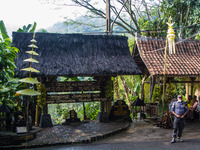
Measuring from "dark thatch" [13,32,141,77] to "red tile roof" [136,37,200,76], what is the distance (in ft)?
2.62

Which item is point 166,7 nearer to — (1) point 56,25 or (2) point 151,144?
(2) point 151,144

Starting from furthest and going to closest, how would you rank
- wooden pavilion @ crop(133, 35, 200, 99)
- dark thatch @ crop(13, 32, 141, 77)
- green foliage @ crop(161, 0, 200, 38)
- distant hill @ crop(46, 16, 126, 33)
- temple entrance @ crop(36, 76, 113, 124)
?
distant hill @ crop(46, 16, 126, 33) → green foliage @ crop(161, 0, 200, 38) → temple entrance @ crop(36, 76, 113, 124) → wooden pavilion @ crop(133, 35, 200, 99) → dark thatch @ crop(13, 32, 141, 77)

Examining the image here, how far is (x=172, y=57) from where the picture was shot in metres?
12.8

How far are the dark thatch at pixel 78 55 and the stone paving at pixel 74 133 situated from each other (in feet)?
8.29

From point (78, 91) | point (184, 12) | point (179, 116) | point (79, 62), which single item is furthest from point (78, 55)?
point (184, 12)

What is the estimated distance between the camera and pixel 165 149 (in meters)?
7.64

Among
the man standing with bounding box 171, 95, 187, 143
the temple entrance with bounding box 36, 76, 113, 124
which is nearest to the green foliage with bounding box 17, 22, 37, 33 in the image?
the temple entrance with bounding box 36, 76, 113, 124

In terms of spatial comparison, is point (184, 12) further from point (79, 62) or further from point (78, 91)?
point (78, 91)

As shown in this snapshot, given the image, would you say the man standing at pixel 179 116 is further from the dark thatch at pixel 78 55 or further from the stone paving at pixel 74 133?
the dark thatch at pixel 78 55

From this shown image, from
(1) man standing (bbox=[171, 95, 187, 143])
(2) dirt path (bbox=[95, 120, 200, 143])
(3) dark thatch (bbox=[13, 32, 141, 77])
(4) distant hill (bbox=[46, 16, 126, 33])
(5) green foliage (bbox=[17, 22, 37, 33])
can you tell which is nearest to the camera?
(1) man standing (bbox=[171, 95, 187, 143])

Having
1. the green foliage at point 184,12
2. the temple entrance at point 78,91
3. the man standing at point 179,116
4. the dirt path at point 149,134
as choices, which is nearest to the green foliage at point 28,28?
the temple entrance at point 78,91

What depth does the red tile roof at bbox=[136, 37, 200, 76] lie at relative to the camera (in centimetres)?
1155

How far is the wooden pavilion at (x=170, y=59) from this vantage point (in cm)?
1150

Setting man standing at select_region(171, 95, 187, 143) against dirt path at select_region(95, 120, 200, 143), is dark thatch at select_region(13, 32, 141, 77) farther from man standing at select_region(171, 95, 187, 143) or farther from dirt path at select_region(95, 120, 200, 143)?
man standing at select_region(171, 95, 187, 143)
